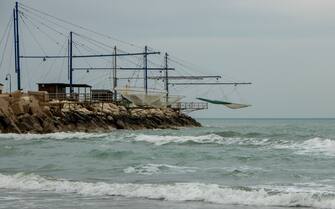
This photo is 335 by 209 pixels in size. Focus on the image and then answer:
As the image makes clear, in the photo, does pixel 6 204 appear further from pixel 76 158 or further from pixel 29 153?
pixel 29 153

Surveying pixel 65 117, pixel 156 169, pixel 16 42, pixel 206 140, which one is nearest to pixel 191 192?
pixel 156 169

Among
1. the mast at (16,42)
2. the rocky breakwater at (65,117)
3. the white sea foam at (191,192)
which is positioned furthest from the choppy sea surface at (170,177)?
the mast at (16,42)

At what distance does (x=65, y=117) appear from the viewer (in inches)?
1895

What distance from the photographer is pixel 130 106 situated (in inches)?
2507

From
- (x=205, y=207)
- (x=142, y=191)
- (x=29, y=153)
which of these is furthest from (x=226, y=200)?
(x=29, y=153)

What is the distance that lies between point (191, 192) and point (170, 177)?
143 inches

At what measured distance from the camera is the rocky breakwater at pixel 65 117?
4303 cm

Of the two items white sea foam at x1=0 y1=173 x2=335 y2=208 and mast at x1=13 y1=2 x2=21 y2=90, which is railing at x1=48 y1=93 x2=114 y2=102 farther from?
white sea foam at x1=0 y1=173 x2=335 y2=208

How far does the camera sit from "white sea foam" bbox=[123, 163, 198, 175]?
1858 cm

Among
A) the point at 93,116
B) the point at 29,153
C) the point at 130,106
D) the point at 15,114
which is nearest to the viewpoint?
the point at 29,153

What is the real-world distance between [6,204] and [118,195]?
2.60 meters

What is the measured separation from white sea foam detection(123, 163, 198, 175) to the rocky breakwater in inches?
950

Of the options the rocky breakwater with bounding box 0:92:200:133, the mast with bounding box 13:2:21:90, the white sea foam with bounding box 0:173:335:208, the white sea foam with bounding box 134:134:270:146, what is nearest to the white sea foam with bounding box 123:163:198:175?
the white sea foam with bounding box 0:173:335:208

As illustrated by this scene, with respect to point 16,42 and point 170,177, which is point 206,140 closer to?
point 170,177
